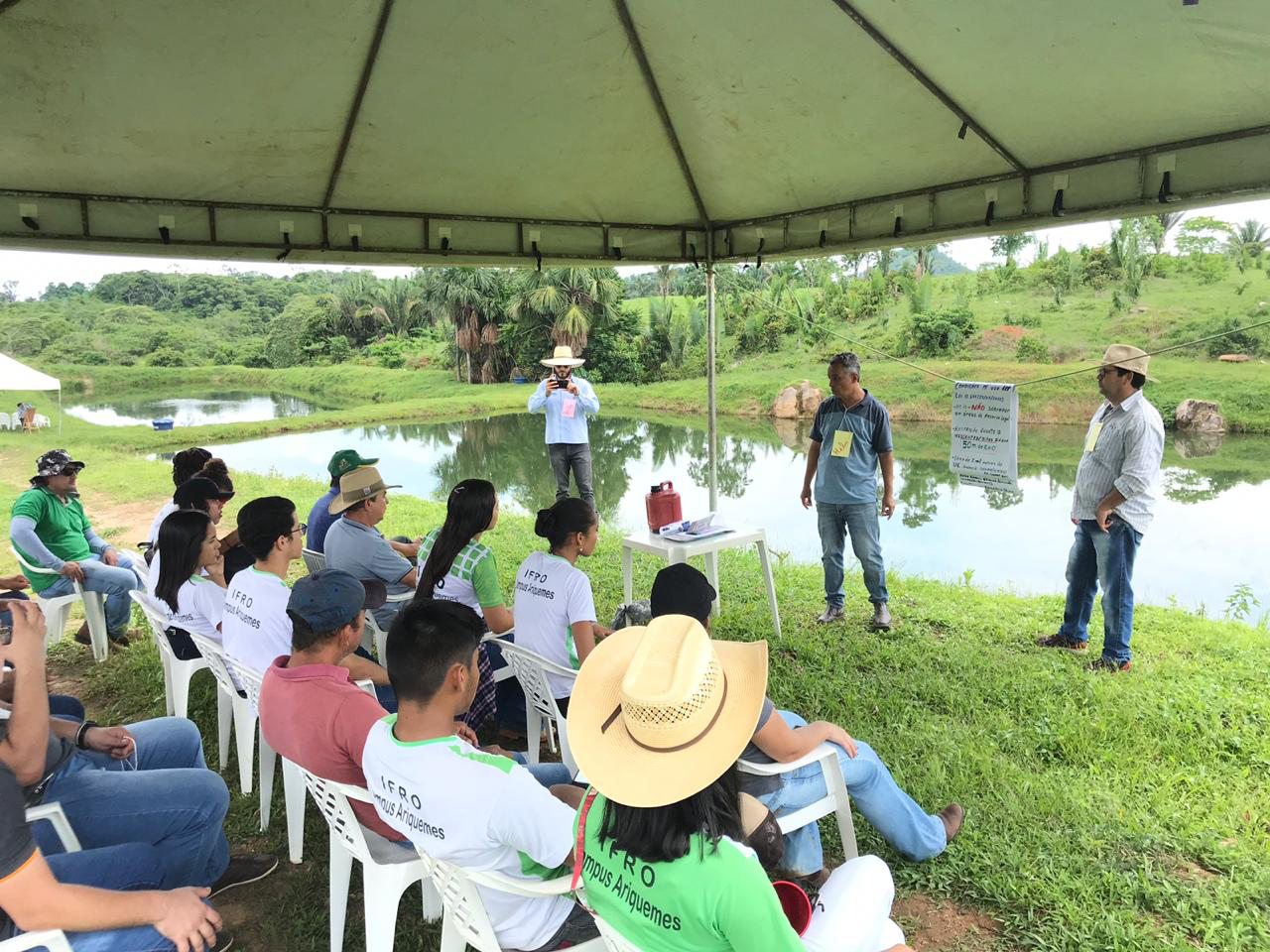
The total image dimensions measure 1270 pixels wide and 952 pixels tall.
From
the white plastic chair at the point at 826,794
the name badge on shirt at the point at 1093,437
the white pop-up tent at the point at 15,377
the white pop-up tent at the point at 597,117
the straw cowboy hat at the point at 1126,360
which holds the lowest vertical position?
the white plastic chair at the point at 826,794

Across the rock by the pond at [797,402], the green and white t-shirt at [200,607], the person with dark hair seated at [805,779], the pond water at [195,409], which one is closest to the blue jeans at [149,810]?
the green and white t-shirt at [200,607]

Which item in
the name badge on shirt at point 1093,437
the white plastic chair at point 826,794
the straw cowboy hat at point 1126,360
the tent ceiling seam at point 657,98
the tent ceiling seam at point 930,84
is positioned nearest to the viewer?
the white plastic chair at point 826,794

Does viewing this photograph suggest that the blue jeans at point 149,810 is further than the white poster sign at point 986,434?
No

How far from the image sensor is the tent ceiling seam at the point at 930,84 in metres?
2.54

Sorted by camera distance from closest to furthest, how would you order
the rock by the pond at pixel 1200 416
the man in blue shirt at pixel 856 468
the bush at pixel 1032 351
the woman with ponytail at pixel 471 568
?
the woman with ponytail at pixel 471 568 < the man in blue shirt at pixel 856 468 < the rock by the pond at pixel 1200 416 < the bush at pixel 1032 351

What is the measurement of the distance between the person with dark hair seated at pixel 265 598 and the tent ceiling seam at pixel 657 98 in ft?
6.95

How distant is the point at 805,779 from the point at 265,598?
175 centimetres

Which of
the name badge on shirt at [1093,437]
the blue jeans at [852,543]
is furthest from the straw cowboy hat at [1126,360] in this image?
the blue jeans at [852,543]

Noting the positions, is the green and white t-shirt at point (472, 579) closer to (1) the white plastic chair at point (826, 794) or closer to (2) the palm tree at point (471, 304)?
(1) the white plastic chair at point (826, 794)

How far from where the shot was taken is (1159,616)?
4664 millimetres

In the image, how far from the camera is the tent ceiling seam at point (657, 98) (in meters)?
2.72

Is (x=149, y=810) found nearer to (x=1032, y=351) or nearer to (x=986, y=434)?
(x=986, y=434)

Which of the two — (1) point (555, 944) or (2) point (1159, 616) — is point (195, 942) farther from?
(2) point (1159, 616)

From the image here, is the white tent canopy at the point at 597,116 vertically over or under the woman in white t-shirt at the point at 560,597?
over
